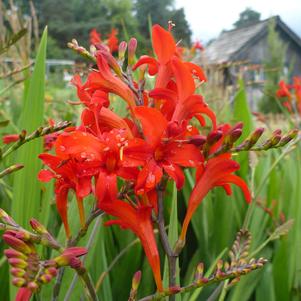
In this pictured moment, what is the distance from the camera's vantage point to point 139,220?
536 mm

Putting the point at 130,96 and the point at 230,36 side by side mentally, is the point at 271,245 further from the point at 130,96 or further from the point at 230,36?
the point at 230,36

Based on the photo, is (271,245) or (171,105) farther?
(271,245)

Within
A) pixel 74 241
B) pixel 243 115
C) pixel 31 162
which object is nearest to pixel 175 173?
pixel 74 241

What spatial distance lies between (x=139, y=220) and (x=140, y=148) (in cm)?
9

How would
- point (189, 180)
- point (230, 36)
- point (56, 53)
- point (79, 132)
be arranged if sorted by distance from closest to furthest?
1. point (79, 132)
2. point (189, 180)
3. point (230, 36)
4. point (56, 53)

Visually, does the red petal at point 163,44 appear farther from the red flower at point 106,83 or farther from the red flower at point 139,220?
the red flower at point 139,220

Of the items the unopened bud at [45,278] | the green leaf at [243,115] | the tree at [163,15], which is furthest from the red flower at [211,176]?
the green leaf at [243,115]

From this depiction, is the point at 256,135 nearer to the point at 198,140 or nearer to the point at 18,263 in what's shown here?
the point at 198,140

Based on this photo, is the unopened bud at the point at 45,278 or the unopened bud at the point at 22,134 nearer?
the unopened bud at the point at 45,278

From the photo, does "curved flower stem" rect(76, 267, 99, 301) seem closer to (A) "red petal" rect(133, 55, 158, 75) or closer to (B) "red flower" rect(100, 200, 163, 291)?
(B) "red flower" rect(100, 200, 163, 291)

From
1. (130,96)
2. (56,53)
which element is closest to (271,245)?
(130,96)

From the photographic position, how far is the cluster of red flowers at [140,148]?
1.67ft

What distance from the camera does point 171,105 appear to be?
592 millimetres

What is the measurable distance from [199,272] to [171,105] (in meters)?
0.21
